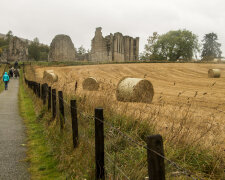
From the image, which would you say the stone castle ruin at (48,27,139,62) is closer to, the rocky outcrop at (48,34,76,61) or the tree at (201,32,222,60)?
the rocky outcrop at (48,34,76,61)

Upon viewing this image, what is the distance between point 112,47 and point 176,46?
58.7 ft

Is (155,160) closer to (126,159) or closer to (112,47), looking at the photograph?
(126,159)

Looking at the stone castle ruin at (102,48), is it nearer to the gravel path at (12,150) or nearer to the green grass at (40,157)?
the gravel path at (12,150)

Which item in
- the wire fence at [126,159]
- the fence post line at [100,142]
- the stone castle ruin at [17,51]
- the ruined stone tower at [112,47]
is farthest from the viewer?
the stone castle ruin at [17,51]

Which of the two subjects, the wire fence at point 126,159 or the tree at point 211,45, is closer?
the wire fence at point 126,159

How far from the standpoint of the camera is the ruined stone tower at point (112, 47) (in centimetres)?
6900

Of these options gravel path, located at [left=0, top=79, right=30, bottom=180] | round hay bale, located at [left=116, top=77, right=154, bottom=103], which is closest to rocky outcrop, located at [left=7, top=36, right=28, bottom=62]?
round hay bale, located at [left=116, top=77, right=154, bottom=103]

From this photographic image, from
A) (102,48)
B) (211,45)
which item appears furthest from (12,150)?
(211,45)

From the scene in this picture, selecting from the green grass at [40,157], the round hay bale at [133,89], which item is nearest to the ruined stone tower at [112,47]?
the round hay bale at [133,89]

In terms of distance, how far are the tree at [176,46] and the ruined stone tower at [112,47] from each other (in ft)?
39.2

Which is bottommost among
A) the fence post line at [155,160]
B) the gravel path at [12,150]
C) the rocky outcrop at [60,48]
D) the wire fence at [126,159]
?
the gravel path at [12,150]

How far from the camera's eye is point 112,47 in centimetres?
7281

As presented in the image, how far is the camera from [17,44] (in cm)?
7225

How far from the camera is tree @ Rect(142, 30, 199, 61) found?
207 feet
